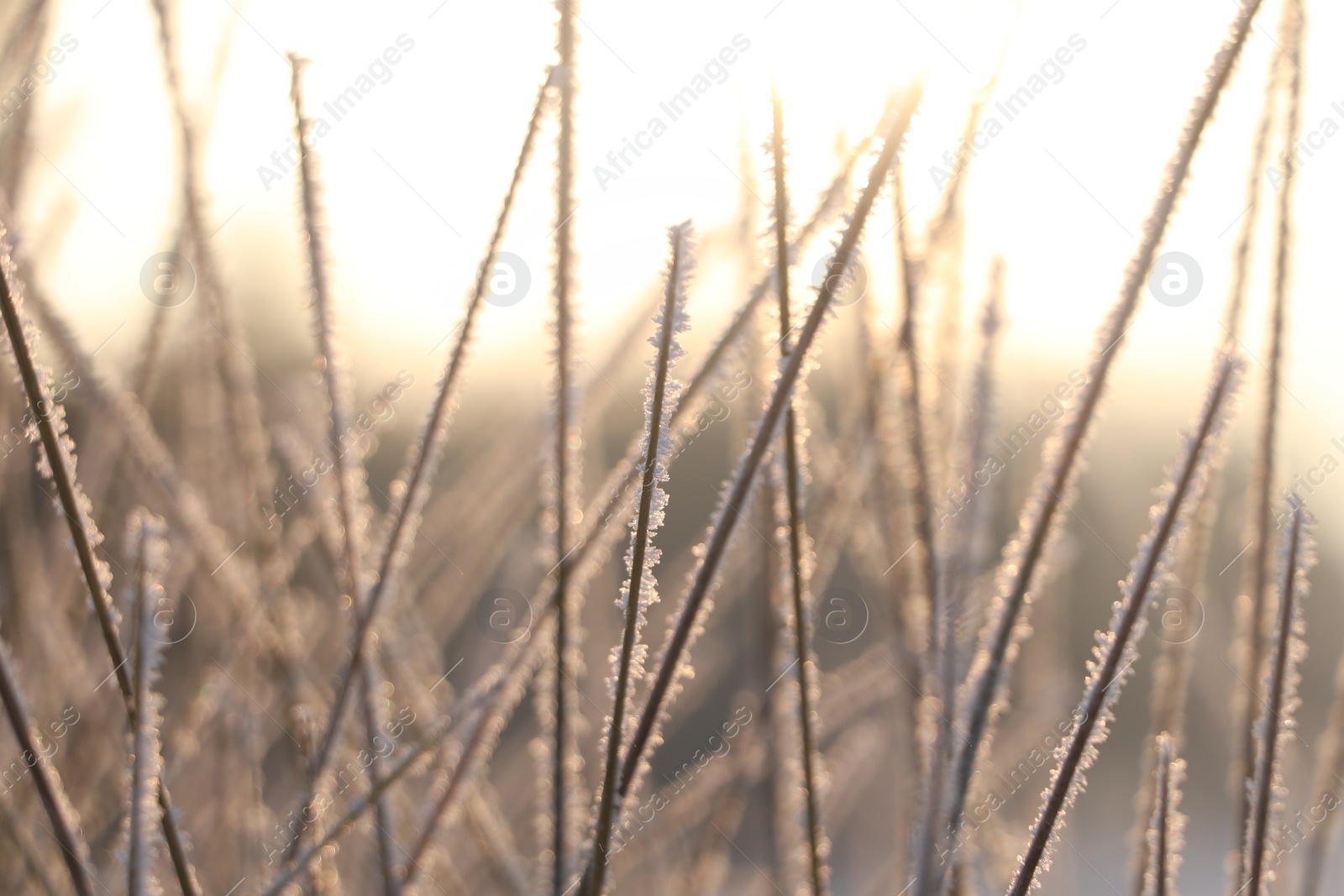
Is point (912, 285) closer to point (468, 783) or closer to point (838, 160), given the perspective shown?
point (838, 160)

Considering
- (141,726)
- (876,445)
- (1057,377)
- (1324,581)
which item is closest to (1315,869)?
(876,445)

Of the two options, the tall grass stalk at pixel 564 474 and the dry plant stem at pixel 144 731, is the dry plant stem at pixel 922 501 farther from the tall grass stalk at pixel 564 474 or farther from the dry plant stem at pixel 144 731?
the dry plant stem at pixel 144 731

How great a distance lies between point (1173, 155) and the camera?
282mm

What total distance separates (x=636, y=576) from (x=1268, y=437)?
1.01 feet

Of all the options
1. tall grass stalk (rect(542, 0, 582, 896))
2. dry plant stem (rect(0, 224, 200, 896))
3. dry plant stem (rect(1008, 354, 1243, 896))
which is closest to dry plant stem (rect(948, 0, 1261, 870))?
dry plant stem (rect(1008, 354, 1243, 896))

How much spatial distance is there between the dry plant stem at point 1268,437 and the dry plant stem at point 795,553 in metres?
0.17

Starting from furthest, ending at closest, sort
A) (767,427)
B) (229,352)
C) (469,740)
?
(229,352)
(469,740)
(767,427)

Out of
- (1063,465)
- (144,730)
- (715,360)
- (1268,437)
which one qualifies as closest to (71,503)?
(144,730)

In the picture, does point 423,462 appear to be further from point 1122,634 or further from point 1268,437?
point 1268,437

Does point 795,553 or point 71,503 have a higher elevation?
point 71,503

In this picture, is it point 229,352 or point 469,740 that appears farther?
point 229,352

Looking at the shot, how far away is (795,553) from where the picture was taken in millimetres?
298

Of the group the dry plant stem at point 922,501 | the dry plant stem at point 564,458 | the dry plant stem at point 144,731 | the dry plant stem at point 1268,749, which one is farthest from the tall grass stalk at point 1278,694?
the dry plant stem at point 144,731

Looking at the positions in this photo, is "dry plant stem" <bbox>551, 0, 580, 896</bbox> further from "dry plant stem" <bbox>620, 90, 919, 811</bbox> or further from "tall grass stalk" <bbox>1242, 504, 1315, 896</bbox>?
"tall grass stalk" <bbox>1242, 504, 1315, 896</bbox>
